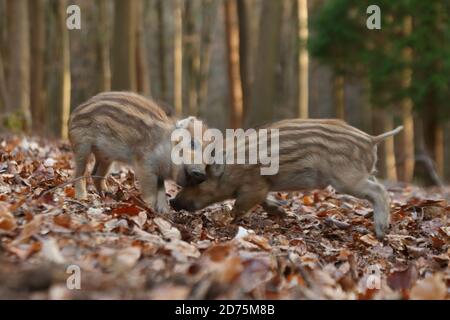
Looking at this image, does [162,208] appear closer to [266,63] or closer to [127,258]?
[127,258]

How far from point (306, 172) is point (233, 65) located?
13.8m

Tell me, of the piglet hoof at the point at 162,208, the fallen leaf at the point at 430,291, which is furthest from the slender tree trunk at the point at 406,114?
the fallen leaf at the point at 430,291

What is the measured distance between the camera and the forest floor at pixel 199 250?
3.60 m

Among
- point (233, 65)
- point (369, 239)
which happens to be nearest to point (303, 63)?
point (233, 65)

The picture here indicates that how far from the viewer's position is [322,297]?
157 inches

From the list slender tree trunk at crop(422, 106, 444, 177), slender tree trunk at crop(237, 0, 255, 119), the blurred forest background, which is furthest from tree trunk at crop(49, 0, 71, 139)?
slender tree trunk at crop(422, 106, 444, 177)

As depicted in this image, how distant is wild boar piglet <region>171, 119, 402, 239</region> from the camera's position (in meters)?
A: 6.37

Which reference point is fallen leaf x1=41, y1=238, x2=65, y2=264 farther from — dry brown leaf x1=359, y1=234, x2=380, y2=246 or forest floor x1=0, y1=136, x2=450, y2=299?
dry brown leaf x1=359, y1=234, x2=380, y2=246

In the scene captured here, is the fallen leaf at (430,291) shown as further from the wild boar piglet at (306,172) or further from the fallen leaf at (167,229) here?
the wild boar piglet at (306,172)

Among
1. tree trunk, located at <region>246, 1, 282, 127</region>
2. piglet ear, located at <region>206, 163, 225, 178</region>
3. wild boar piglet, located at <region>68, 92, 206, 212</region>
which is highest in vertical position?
tree trunk, located at <region>246, 1, 282, 127</region>

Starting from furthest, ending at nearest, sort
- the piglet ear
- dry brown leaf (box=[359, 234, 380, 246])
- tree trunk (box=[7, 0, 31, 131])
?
1. tree trunk (box=[7, 0, 31, 131])
2. the piglet ear
3. dry brown leaf (box=[359, 234, 380, 246])

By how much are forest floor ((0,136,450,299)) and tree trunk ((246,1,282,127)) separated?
802 centimetres

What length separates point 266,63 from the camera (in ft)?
50.3
